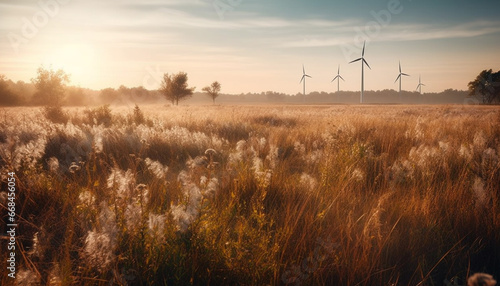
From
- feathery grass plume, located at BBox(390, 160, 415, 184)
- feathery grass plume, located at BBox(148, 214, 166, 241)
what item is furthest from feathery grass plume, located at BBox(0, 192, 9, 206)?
feathery grass plume, located at BBox(390, 160, 415, 184)

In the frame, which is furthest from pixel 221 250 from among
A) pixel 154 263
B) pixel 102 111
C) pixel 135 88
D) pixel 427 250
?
pixel 135 88

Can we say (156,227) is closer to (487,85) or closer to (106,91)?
(487,85)

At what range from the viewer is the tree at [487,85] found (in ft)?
179

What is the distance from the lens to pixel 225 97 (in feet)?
530

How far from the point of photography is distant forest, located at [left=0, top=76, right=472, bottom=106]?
53.4 m

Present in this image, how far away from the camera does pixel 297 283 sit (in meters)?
1.86

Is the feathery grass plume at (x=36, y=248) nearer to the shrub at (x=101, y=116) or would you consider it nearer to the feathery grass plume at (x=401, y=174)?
the feathery grass plume at (x=401, y=174)

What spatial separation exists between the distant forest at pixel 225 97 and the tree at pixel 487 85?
9631 millimetres

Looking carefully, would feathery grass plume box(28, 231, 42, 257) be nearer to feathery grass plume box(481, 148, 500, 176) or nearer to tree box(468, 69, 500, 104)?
feathery grass plume box(481, 148, 500, 176)

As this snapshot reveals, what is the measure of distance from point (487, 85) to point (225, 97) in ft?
405

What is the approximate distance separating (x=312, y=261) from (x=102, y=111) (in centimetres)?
1249

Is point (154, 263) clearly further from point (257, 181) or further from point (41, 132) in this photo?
point (41, 132)

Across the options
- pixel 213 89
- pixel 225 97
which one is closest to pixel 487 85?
pixel 213 89

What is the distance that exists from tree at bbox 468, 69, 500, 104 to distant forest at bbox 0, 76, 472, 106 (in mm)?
9631
